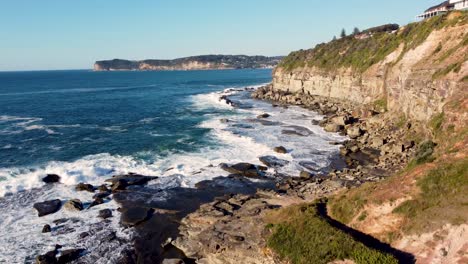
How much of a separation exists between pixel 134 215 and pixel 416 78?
1507 inches

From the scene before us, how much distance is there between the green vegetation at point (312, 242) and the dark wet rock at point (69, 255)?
12.6 m

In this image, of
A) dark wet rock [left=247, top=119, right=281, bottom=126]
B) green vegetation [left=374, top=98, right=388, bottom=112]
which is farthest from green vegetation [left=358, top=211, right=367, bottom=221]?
green vegetation [left=374, top=98, right=388, bottom=112]

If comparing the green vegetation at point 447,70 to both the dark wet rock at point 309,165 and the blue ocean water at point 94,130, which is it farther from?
the blue ocean water at point 94,130

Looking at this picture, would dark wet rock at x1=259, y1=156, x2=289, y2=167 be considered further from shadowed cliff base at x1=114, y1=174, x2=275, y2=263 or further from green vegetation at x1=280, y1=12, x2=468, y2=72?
green vegetation at x1=280, y1=12, x2=468, y2=72

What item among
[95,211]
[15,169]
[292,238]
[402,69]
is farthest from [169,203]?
[402,69]

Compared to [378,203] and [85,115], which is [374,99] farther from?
[85,115]

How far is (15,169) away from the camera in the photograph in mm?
40906

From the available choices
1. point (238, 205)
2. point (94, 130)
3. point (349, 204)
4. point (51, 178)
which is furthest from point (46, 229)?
point (94, 130)

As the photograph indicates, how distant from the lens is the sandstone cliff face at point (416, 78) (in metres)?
40.6

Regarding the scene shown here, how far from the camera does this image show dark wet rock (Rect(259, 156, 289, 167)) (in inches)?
1643

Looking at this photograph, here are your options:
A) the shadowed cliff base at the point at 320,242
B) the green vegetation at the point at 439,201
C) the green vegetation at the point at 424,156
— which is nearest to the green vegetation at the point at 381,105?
the green vegetation at the point at 424,156

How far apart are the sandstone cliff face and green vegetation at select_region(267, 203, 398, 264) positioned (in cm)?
2357

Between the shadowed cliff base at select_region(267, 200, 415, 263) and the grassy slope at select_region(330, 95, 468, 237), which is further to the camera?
the grassy slope at select_region(330, 95, 468, 237)

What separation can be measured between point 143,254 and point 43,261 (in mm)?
6061
